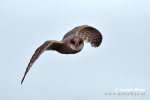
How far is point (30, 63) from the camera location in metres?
27.2

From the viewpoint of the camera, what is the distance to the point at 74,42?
94.5 feet

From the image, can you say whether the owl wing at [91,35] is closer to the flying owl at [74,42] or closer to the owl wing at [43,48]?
the flying owl at [74,42]

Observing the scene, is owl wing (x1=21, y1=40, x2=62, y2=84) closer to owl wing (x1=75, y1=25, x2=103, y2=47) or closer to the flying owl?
the flying owl

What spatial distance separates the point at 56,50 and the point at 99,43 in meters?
2.27

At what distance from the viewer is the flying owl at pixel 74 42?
27953 millimetres

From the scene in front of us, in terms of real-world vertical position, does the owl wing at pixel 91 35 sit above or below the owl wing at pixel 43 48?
above

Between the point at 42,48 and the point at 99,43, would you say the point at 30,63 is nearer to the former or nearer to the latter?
the point at 42,48

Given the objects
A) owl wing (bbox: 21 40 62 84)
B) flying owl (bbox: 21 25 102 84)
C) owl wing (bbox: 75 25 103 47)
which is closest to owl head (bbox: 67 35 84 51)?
flying owl (bbox: 21 25 102 84)

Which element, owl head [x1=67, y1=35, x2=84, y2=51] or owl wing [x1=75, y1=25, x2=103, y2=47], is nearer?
owl head [x1=67, y1=35, x2=84, y2=51]

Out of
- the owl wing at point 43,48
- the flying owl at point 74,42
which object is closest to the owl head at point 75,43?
the flying owl at point 74,42

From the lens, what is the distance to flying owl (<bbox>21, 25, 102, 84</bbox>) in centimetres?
2795

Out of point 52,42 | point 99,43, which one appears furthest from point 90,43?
point 52,42

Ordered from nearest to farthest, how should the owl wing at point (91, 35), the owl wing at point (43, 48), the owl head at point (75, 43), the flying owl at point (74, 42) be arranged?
the owl wing at point (43, 48)
the flying owl at point (74, 42)
the owl head at point (75, 43)
the owl wing at point (91, 35)

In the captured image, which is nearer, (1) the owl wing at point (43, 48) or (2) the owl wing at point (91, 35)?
(1) the owl wing at point (43, 48)
